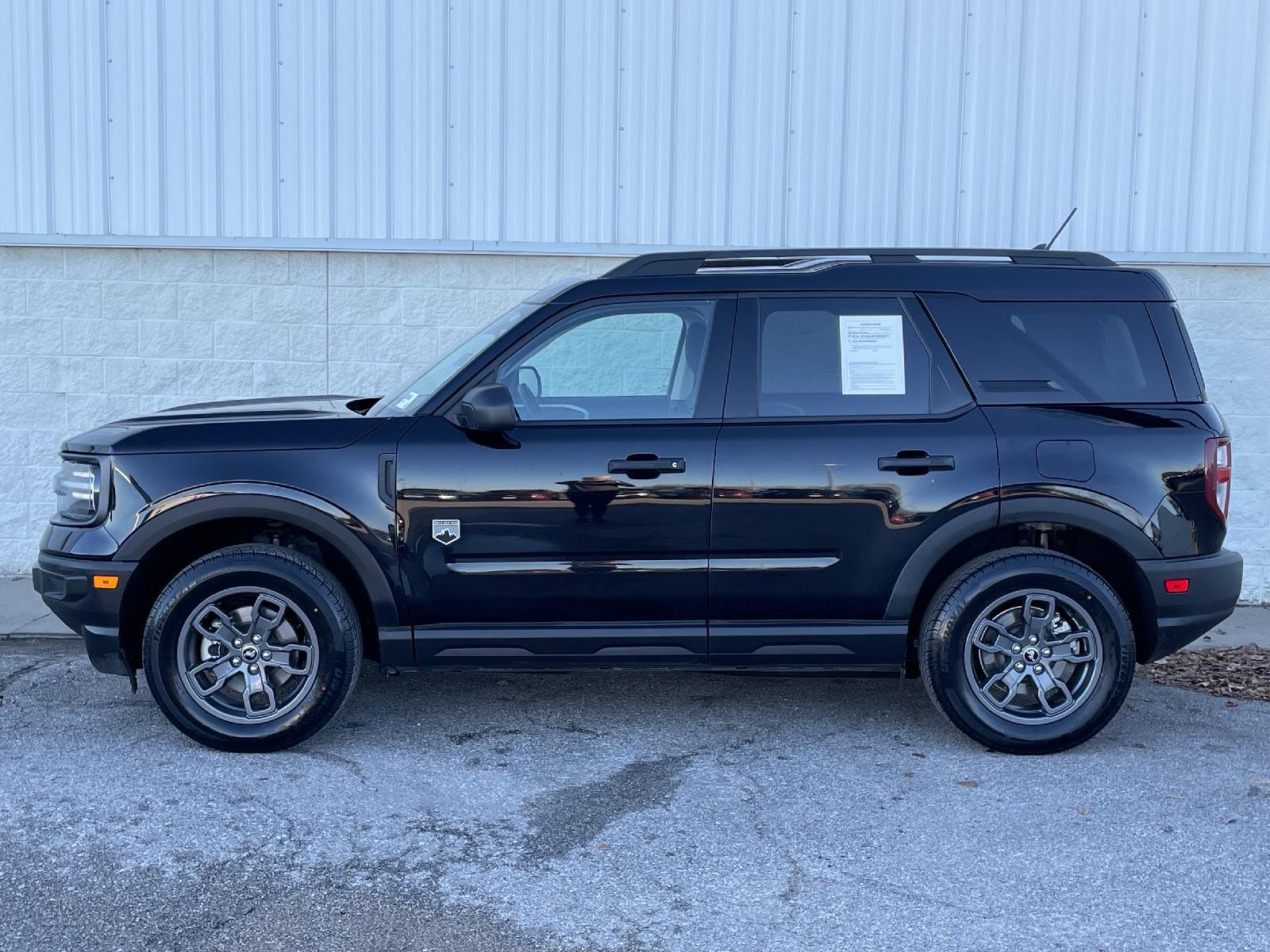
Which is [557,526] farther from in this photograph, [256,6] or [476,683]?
[256,6]

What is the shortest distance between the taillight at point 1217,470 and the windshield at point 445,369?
2718mm

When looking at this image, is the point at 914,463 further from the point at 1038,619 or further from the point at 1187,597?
the point at 1187,597

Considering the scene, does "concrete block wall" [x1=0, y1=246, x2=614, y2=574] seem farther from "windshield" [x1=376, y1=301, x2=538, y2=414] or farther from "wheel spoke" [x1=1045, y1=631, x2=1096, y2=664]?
"wheel spoke" [x1=1045, y1=631, x2=1096, y2=664]

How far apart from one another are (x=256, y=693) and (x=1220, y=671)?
186 inches

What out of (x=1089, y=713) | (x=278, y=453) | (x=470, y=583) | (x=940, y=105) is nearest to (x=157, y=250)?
(x=278, y=453)

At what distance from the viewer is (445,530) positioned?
15.9 ft

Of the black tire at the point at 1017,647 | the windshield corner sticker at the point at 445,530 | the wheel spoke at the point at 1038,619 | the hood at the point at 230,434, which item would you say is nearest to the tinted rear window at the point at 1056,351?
the black tire at the point at 1017,647

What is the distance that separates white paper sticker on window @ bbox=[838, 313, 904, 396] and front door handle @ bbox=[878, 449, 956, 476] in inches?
10.7

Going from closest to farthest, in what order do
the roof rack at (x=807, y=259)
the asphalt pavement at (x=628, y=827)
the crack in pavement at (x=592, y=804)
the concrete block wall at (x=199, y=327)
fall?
the asphalt pavement at (x=628, y=827) < the crack in pavement at (x=592, y=804) < the roof rack at (x=807, y=259) < the concrete block wall at (x=199, y=327)

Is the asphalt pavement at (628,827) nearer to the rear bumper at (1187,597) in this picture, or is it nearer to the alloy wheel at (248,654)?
the alloy wheel at (248,654)

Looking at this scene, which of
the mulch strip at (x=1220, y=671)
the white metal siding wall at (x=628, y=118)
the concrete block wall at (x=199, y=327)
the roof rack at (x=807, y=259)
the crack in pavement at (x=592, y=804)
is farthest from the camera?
the concrete block wall at (x=199, y=327)

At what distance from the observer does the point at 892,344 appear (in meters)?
5.02

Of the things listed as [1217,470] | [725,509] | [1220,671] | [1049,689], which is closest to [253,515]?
[725,509]

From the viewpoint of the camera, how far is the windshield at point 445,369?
198 inches
